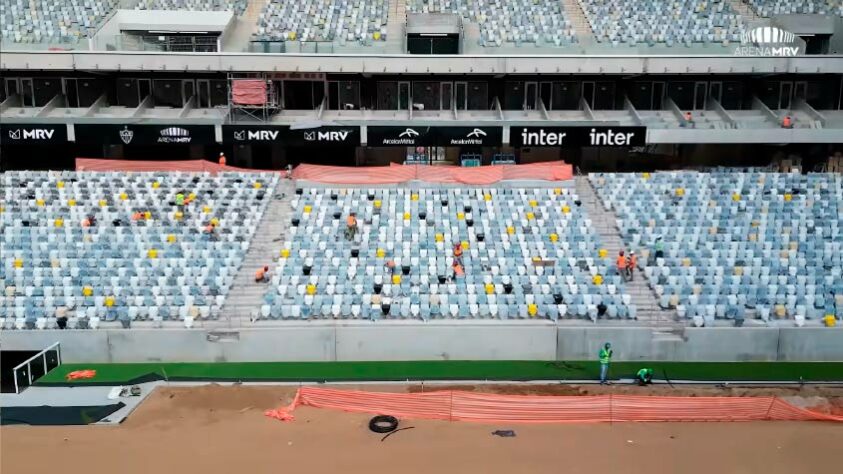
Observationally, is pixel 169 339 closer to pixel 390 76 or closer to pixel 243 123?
pixel 243 123

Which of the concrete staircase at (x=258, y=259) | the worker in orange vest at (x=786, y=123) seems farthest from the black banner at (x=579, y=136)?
the concrete staircase at (x=258, y=259)

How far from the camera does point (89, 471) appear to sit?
11.7 meters

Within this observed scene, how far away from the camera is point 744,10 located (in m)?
31.8

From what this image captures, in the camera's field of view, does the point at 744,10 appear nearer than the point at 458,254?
No

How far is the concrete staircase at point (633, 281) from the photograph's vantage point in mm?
17219

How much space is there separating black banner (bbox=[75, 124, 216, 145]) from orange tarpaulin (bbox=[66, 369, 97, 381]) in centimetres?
1149

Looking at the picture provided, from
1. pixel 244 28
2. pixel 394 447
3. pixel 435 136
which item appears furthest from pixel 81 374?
pixel 244 28

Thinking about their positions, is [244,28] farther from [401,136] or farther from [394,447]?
[394,447]

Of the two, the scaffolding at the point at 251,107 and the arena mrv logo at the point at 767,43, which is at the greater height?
the arena mrv logo at the point at 767,43

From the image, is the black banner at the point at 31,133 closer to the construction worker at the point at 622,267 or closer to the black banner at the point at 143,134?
the black banner at the point at 143,134

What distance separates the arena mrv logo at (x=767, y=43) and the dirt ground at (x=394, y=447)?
18266 mm

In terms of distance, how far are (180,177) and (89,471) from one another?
1419 cm

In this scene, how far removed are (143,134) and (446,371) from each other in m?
15.1

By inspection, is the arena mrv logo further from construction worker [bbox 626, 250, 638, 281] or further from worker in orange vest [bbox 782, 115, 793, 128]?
construction worker [bbox 626, 250, 638, 281]
